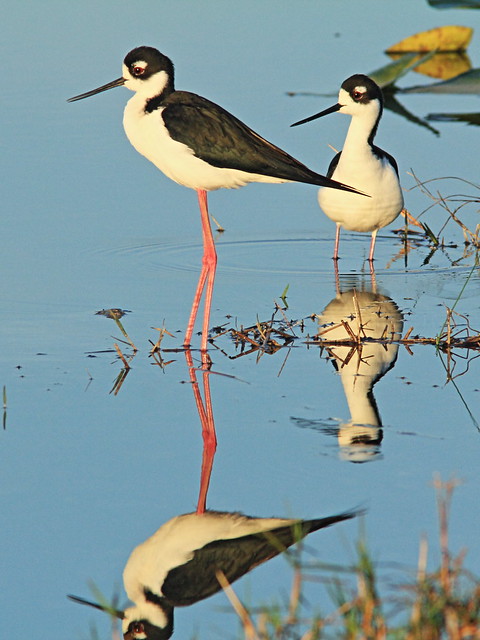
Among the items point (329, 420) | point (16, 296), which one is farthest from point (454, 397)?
point (16, 296)

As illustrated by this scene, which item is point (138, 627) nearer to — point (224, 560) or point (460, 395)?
point (224, 560)

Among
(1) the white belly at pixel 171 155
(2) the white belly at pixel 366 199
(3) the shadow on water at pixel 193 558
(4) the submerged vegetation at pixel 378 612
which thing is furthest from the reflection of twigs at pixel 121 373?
(2) the white belly at pixel 366 199

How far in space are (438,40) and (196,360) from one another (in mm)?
7197

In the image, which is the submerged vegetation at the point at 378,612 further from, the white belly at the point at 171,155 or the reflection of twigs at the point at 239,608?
the white belly at the point at 171,155

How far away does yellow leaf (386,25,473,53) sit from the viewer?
11180mm

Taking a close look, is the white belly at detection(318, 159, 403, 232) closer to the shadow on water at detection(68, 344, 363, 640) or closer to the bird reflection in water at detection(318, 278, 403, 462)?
the bird reflection in water at detection(318, 278, 403, 462)

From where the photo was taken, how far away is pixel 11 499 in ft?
12.5

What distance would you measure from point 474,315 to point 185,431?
1.85 metres

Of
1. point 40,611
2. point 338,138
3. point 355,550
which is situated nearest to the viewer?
point 40,611

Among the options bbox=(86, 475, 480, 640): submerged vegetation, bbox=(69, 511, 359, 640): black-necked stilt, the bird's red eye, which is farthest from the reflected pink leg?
bbox=(86, 475, 480, 640): submerged vegetation

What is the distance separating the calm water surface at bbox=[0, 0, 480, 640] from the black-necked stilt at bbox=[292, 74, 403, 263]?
26cm

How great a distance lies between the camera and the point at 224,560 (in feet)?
11.5

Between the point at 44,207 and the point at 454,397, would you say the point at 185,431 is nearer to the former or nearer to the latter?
the point at 454,397

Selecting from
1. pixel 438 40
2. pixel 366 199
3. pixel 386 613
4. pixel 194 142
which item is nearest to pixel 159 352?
pixel 194 142
